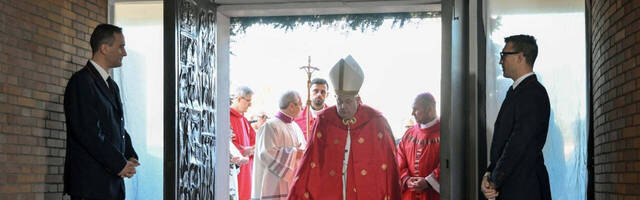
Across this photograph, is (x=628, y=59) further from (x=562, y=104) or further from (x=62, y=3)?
(x=62, y=3)

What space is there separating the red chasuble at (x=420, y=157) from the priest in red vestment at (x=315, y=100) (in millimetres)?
2081

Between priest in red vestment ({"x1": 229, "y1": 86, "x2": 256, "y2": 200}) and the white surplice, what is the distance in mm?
635

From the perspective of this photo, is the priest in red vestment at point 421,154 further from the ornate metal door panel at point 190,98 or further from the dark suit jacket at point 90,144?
the dark suit jacket at point 90,144

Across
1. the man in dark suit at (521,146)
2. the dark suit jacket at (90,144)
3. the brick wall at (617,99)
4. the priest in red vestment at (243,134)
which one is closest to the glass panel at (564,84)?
the brick wall at (617,99)

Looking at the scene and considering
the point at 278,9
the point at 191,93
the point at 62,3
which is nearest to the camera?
the point at 62,3

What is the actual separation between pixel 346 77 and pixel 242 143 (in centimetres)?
219

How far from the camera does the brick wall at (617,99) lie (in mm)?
5129

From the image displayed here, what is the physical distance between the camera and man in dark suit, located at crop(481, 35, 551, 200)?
534 centimetres

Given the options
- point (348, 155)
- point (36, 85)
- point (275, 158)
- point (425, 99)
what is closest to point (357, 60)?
point (275, 158)

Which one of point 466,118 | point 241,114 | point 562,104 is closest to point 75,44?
point 466,118

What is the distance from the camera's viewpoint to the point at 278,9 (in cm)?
835

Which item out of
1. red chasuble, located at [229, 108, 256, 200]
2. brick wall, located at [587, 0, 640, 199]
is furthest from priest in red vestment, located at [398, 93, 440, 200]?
red chasuble, located at [229, 108, 256, 200]

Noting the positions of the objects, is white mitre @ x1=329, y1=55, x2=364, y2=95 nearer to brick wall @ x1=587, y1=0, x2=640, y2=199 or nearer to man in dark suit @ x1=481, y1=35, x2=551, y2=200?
brick wall @ x1=587, y1=0, x2=640, y2=199

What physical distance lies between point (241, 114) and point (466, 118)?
167 inches
